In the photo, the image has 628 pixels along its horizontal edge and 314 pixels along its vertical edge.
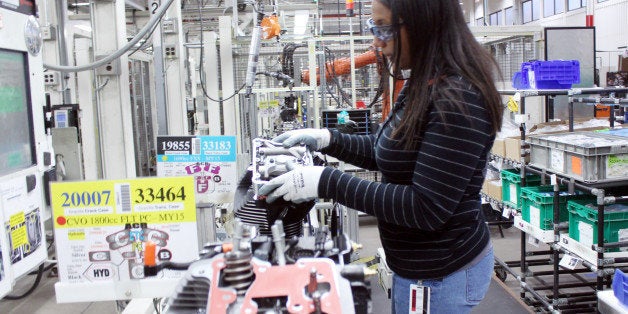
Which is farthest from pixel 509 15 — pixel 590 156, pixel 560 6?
pixel 590 156

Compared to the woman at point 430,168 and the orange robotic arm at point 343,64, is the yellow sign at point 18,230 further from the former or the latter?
the orange robotic arm at point 343,64

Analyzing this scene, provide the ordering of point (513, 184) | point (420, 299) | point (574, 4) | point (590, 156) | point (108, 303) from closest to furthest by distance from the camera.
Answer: point (420, 299) → point (590, 156) → point (513, 184) → point (108, 303) → point (574, 4)

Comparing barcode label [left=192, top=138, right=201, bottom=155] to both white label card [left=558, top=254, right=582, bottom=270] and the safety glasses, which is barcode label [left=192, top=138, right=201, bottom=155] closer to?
the safety glasses

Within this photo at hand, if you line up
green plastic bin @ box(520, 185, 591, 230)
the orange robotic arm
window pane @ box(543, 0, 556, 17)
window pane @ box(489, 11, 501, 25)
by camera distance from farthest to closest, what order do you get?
1. window pane @ box(489, 11, 501, 25)
2. window pane @ box(543, 0, 556, 17)
3. the orange robotic arm
4. green plastic bin @ box(520, 185, 591, 230)

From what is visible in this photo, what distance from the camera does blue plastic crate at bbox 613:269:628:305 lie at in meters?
2.59

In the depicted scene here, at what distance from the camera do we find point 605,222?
332 centimetres

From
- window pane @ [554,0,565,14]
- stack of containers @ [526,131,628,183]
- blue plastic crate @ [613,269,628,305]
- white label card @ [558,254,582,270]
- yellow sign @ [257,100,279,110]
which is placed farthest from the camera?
window pane @ [554,0,565,14]

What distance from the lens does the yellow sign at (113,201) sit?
5.40ft

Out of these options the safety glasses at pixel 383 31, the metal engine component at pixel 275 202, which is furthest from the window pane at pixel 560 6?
the safety glasses at pixel 383 31

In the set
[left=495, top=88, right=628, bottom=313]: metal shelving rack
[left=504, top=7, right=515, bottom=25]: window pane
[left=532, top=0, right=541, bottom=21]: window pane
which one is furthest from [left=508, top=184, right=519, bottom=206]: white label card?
[left=504, top=7, right=515, bottom=25]: window pane

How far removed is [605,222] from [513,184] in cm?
109

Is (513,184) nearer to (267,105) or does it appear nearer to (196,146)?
(196,146)

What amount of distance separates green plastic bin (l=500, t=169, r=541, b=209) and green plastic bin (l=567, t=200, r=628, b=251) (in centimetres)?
74

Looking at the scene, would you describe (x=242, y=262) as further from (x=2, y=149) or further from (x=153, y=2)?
(x=153, y=2)
